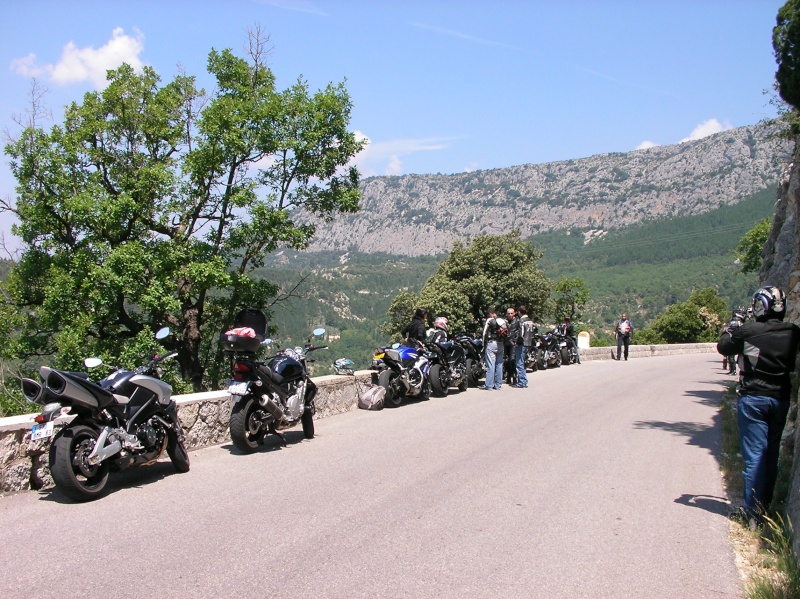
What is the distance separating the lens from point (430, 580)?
4133 millimetres

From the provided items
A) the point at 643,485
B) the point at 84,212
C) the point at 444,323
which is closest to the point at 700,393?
the point at 444,323

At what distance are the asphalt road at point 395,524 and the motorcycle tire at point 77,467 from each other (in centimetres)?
14

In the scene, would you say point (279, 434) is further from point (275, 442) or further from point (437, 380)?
point (437, 380)

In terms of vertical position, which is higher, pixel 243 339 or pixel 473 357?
pixel 243 339

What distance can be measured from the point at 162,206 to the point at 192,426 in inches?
510

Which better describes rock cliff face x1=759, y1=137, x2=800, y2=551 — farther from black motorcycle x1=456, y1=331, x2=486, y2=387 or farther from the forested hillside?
the forested hillside

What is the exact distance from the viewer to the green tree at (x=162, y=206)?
17.4m

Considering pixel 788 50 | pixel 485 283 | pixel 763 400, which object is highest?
pixel 788 50

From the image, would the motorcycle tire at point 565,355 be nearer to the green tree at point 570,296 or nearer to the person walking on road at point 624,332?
the person walking on road at point 624,332

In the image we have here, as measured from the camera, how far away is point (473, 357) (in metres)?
16.1

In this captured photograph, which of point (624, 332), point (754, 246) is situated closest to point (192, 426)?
point (624, 332)

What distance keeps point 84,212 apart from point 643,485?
15562 mm

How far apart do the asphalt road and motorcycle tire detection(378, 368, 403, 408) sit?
2.82m

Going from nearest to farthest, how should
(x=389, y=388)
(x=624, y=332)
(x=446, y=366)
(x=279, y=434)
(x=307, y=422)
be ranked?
(x=279, y=434) → (x=307, y=422) → (x=389, y=388) → (x=446, y=366) → (x=624, y=332)
